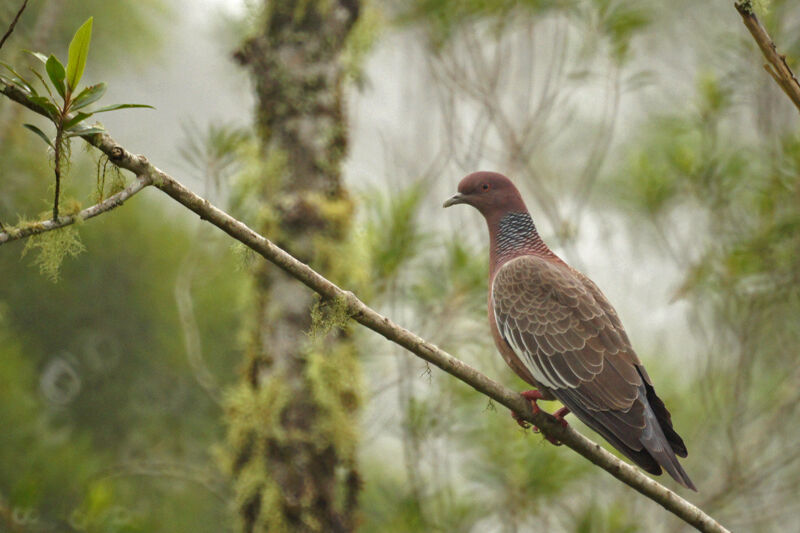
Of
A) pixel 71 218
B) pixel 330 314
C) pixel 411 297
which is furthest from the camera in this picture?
pixel 411 297

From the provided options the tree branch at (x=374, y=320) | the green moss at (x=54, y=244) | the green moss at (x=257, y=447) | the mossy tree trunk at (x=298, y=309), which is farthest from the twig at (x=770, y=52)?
the green moss at (x=257, y=447)

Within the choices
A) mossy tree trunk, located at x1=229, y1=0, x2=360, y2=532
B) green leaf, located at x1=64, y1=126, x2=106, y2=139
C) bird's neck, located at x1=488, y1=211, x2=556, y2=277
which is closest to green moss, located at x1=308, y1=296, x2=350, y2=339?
green leaf, located at x1=64, y1=126, x2=106, y2=139

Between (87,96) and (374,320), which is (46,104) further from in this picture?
(374,320)

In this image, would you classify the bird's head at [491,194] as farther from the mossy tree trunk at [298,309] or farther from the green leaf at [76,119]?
the green leaf at [76,119]

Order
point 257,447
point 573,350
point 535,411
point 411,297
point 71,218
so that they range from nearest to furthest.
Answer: point 71,218, point 535,411, point 573,350, point 257,447, point 411,297

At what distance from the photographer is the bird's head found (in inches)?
152

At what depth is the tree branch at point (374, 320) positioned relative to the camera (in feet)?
6.59

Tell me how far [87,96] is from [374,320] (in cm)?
98

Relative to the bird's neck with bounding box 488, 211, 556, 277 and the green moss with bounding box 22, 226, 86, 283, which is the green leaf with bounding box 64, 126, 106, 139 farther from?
the bird's neck with bounding box 488, 211, 556, 277

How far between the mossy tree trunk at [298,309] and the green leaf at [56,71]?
6.46ft

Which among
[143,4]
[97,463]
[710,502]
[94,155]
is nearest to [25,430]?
[97,463]

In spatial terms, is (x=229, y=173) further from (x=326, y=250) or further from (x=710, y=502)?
(x=710, y=502)

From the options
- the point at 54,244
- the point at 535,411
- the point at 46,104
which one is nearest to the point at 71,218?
the point at 54,244

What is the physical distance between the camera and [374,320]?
2.33m
